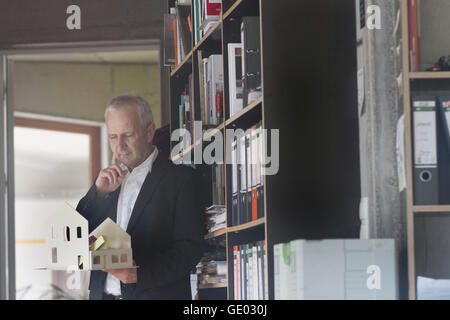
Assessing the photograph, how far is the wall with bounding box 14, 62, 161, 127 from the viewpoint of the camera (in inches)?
226

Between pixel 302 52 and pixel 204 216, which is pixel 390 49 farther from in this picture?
pixel 204 216

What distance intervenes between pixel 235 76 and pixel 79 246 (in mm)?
778

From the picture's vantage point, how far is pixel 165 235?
3.10m

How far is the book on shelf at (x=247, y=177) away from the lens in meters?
2.47

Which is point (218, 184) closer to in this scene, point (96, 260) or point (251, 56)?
point (96, 260)

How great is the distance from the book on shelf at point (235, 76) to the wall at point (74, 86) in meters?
2.87

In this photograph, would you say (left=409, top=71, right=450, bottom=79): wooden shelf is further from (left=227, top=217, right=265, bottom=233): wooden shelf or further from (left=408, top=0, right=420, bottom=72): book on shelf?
(left=227, top=217, right=265, bottom=233): wooden shelf

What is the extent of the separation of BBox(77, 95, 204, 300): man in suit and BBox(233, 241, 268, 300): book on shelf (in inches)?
11.2

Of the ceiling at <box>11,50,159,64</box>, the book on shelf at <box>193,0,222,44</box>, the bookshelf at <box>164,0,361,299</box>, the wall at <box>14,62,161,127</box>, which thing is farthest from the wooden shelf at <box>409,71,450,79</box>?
the wall at <box>14,62,161,127</box>

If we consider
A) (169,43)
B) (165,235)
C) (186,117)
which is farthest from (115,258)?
(169,43)

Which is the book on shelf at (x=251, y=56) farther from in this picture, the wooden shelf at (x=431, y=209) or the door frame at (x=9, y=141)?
the door frame at (x=9, y=141)

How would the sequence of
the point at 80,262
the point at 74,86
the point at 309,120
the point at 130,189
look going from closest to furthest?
the point at 309,120, the point at 80,262, the point at 130,189, the point at 74,86

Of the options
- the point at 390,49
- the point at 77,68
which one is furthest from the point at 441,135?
the point at 77,68

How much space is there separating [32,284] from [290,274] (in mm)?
4421
